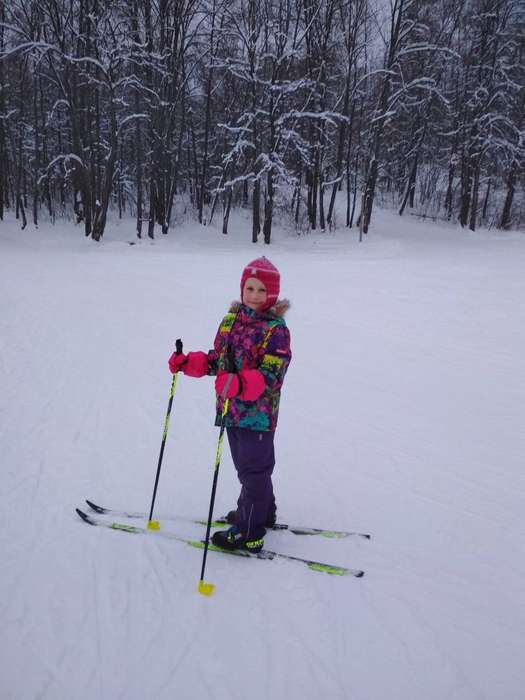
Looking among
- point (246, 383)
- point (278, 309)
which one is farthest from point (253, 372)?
point (278, 309)

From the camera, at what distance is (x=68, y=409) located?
4.86 m

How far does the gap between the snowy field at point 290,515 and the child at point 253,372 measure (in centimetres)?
46

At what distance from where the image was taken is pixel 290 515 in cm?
332

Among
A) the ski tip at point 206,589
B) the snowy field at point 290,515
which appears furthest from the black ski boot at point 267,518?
the ski tip at point 206,589

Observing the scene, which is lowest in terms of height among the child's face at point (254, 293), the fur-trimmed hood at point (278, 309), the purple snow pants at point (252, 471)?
the purple snow pants at point (252, 471)

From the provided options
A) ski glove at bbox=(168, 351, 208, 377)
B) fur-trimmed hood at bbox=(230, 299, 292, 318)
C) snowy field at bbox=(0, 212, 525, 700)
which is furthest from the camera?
ski glove at bbox=(168, 351, 208, 377)

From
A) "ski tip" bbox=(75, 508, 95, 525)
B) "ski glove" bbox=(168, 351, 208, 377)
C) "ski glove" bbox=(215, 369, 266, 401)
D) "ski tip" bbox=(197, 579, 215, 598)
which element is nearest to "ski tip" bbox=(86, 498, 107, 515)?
"ski tip" bbox=(75, 508, 95, 525)

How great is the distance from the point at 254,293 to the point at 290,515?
1.88 metres

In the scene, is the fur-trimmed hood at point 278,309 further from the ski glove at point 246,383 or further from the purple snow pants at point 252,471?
the purple snow pants at point 252,471

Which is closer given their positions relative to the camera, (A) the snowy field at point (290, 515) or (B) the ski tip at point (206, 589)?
(A) the snowy field at point (290, 515)

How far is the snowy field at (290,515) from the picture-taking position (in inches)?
84.6

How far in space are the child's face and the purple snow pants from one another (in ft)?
2.60

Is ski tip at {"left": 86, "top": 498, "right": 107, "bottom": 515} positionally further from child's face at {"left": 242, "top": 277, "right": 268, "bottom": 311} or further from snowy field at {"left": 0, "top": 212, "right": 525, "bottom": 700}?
child's face at {"left": 242, "top": 277, "right": 268, "bottom": 311}

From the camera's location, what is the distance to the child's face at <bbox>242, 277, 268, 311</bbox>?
8.23 ft
